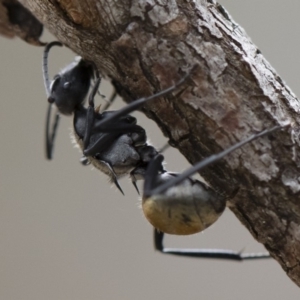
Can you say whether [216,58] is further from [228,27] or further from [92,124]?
[92,124]

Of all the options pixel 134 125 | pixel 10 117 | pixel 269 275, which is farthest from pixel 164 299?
pixel 134 125

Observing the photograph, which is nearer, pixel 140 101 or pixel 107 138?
pixel 140 101

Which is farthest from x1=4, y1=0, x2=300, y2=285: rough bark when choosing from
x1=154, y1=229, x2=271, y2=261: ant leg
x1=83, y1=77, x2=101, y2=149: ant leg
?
x1=154, y1=229, x2=271, y2=261: ant leg

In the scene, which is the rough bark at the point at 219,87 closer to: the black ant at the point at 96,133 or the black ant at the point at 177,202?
the black ant at the point at 177,202

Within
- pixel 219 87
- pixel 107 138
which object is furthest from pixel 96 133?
pixel 219 87

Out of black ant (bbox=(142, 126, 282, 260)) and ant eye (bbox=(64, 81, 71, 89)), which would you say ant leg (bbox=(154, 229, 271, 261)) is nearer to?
black ant (bbox=(142, 126, 282, 260))

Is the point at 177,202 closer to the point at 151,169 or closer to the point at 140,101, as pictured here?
the point at 151,169

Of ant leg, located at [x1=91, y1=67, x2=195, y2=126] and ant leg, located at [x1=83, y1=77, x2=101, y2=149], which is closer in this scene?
ant leg, located at [x1=91, y1=67, x2=195, y2=126]
